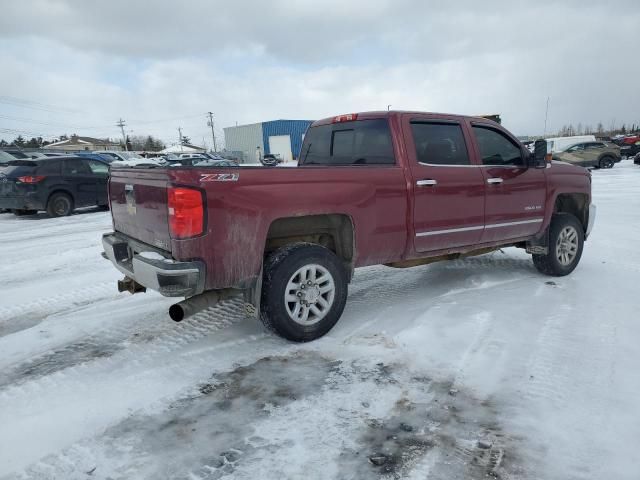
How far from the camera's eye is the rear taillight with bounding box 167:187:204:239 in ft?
9.73

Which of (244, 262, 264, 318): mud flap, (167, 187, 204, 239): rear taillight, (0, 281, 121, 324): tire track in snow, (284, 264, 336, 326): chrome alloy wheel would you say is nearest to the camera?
(167, 187, 204, 239): rear taillight

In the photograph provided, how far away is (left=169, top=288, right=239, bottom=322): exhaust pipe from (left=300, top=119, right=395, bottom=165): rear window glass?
184 centimetres

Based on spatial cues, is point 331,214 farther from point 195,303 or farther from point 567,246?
point 567,246

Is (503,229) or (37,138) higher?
(37,138)

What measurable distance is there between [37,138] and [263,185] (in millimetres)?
96308

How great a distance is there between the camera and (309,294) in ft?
11.8

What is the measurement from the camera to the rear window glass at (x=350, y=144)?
13.8 ft

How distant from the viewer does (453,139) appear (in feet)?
14.9

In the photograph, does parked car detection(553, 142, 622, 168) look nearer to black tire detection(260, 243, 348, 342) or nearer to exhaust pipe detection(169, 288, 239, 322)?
black tire detection(260, 243, 348, 342)

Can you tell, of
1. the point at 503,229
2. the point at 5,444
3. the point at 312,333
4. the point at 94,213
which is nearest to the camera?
the point at 5,444

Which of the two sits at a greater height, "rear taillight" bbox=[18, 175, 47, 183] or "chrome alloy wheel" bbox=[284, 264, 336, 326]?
"rear taillight" bbox=[18, 175, 47, 183]

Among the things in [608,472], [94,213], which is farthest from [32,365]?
[94,213]

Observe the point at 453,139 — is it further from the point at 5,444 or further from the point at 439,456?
the point at 5,444

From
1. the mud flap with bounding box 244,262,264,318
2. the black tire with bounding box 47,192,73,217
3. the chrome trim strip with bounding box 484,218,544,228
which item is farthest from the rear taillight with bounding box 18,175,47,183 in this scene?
the chrome trim strip with bounding box 484,218,544,228
